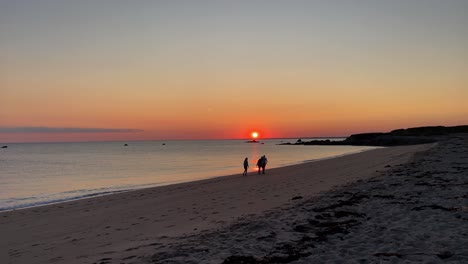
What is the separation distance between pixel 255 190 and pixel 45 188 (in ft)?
60.7

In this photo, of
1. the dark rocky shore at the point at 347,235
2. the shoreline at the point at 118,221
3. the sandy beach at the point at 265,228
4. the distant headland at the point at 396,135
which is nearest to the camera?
the dark rocky shore at the point at 347,235

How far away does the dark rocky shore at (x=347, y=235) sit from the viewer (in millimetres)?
7133

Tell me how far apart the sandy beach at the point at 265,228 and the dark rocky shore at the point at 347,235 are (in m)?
0.02

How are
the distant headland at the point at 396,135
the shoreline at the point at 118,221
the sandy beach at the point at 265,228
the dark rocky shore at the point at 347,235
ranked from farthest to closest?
the distant headland at the point at 396,135
the shoreline at the point at 118,221
the sandy beach at the point at 265,228
the dark rocky shore at the point at 347,235

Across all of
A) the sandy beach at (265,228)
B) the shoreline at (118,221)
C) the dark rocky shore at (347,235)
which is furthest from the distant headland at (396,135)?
the dark rocky shore at (347,235)

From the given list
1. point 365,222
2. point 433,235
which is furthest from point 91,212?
point 433,235

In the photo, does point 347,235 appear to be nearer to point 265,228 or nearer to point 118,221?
point 265,228

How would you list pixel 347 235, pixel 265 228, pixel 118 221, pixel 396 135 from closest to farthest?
pixel 347 235 < pixel 265 228 < pixel 118 221 < pixel 396 135

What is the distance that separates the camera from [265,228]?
9.74 meters

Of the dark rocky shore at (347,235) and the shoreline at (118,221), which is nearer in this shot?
the dark rocky shore at (347,235)

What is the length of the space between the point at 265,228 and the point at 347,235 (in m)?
2.20

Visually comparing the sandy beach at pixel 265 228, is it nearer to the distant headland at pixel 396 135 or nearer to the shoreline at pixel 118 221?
the shoreline at pixel 118 221

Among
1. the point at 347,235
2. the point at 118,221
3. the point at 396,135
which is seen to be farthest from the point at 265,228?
the point at 396,135

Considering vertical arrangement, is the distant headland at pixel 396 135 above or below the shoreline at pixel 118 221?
above
